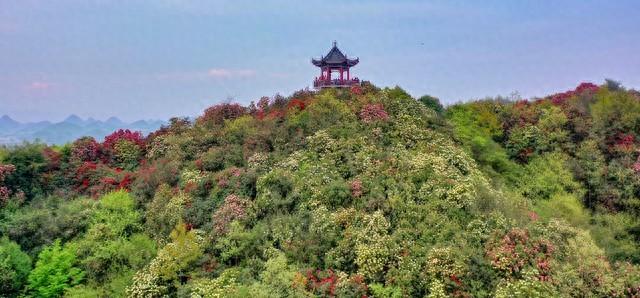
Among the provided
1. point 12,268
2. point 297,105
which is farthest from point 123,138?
point 12,268

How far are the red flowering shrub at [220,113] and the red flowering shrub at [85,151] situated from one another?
17.3 ft

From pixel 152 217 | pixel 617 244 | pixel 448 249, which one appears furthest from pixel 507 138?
pixel 152 217

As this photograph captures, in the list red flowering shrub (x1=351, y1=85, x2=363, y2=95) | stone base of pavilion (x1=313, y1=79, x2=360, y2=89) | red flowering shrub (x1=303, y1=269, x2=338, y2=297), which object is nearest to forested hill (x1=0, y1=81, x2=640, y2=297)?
red flowering shrub (x1=303, y1=269, x2=338, y2=297)

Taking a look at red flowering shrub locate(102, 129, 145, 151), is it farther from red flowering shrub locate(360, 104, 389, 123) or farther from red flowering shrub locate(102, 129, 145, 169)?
red flowering shrub locate(360, 104, 389, 123)

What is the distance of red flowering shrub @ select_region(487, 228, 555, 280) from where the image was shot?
14.4 metres

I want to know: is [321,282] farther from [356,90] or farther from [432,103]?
[432,103]

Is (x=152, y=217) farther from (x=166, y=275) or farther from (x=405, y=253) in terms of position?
(x=405, y=253)

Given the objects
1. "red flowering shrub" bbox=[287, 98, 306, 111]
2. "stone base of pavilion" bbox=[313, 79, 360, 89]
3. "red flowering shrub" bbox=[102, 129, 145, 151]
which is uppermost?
"stone base of pavilion" bbox=[313, 79, 360, 89]

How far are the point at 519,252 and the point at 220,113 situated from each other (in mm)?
16809

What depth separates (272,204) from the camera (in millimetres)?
18344

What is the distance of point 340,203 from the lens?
17891 mm

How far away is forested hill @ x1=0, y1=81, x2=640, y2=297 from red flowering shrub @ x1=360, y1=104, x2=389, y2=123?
0.26 feet

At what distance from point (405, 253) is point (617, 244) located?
9660 millimetres

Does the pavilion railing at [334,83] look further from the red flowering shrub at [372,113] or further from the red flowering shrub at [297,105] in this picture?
the red flowering shrub at [372,113]
